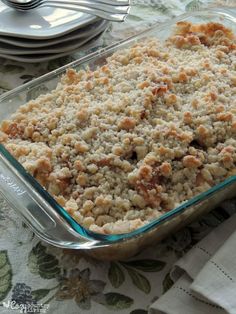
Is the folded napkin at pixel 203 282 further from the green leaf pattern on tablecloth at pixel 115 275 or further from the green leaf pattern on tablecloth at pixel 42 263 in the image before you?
the green leaf pattern on tablecloth at pixel 42 263

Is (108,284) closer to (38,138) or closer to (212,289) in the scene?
(212,289)

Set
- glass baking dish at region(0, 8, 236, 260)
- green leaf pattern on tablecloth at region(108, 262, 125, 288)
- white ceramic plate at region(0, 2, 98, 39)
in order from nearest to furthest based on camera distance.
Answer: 1. glass baking dish at region(0, 8, 236, 260)
2. green leaf pattern on tablecloth at region(108, 262, 125, 288)
3. white ceramic plate at region(0, 2, 98, 39)

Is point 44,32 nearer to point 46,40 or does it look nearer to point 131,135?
point 46,40

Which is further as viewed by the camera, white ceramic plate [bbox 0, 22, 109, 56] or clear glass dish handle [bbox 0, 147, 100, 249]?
white ceramic plate [bbox 0, 22, 109, 56]

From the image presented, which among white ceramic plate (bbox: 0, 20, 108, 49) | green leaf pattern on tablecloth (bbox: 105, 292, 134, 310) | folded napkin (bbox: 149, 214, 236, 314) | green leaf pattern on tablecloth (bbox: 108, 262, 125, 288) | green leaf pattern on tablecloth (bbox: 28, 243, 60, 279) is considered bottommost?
green leaf pattern on tablecloth (bbox: 28, 243, 60, 279)

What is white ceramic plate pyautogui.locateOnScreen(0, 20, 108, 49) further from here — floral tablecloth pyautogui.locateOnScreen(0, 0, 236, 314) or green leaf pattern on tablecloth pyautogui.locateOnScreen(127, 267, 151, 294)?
green leaf pattern on tablecloth pyautogui.locateOnScreen(127, 267, 151, 294)

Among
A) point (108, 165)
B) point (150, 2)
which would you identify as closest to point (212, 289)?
point (108, 165)

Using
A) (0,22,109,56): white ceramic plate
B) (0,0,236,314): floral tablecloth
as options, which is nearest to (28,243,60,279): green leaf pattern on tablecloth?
(0,0,236,314): floral tablecloth
